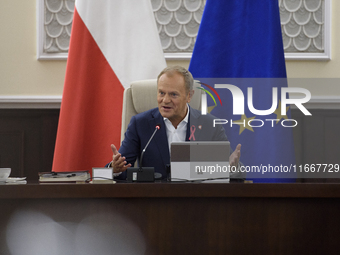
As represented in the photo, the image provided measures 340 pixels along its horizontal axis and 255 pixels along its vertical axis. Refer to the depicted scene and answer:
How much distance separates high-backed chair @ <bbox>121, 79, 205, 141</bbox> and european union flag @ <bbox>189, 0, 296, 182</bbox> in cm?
17

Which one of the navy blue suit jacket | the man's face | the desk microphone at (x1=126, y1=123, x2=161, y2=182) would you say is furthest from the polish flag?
the desk microphone at (x1=126, y1=123, x2=161, y2=182)

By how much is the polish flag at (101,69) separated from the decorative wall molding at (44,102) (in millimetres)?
320

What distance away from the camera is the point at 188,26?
2.47 m

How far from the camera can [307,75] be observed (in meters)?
2.46

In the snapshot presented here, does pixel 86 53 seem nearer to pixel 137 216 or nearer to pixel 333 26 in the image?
pixel 137 216

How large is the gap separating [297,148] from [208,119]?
1173 millimetres

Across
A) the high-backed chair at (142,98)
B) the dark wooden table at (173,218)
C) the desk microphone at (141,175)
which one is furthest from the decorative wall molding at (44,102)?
the dark wooden table at (173,218)

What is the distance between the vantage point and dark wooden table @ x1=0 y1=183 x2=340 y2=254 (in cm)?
99

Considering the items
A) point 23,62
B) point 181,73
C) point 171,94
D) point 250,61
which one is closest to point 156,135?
point 171,94

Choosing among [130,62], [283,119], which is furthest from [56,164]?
[283,119]

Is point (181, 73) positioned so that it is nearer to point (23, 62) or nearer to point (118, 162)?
point (118, 162)

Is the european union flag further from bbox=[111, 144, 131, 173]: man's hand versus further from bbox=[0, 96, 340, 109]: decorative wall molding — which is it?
bbox=[111, 144, 131, 173]: man's hand

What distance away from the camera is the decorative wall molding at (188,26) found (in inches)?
95.4

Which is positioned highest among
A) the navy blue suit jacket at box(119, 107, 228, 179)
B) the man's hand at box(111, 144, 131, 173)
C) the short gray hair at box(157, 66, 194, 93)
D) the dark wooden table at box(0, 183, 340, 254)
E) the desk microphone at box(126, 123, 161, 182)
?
the short gray hair at box(157, 66, 194, 93)
